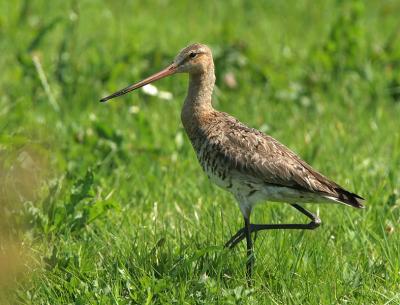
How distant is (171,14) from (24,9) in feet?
7.63

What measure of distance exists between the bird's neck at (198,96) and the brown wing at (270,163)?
1.07 ft

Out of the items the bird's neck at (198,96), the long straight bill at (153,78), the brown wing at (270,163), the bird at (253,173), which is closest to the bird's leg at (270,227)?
the bird at (253,173)

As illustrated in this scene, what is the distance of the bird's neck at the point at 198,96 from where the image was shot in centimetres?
596

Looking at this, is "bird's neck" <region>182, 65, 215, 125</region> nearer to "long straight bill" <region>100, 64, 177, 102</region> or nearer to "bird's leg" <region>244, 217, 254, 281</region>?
"long straight bill" <region>100, 64, 177, 102</region>

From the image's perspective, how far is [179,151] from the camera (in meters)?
7.40

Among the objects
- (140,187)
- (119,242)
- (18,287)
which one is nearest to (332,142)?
(140,187)

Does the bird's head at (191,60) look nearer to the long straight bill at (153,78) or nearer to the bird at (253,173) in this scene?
the long straight bill at (153,78)

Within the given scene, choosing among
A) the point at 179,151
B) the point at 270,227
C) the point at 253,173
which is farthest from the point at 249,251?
the point at 179,151

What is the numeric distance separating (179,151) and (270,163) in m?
2.04

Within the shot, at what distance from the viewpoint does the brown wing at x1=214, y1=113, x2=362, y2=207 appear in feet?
17.5

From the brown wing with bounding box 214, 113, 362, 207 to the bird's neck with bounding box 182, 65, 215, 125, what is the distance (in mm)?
325

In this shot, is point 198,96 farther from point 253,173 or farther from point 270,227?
point 270,227

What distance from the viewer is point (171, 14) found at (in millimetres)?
11500

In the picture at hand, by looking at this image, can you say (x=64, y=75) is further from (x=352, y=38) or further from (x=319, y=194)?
(x=319, y=194)
